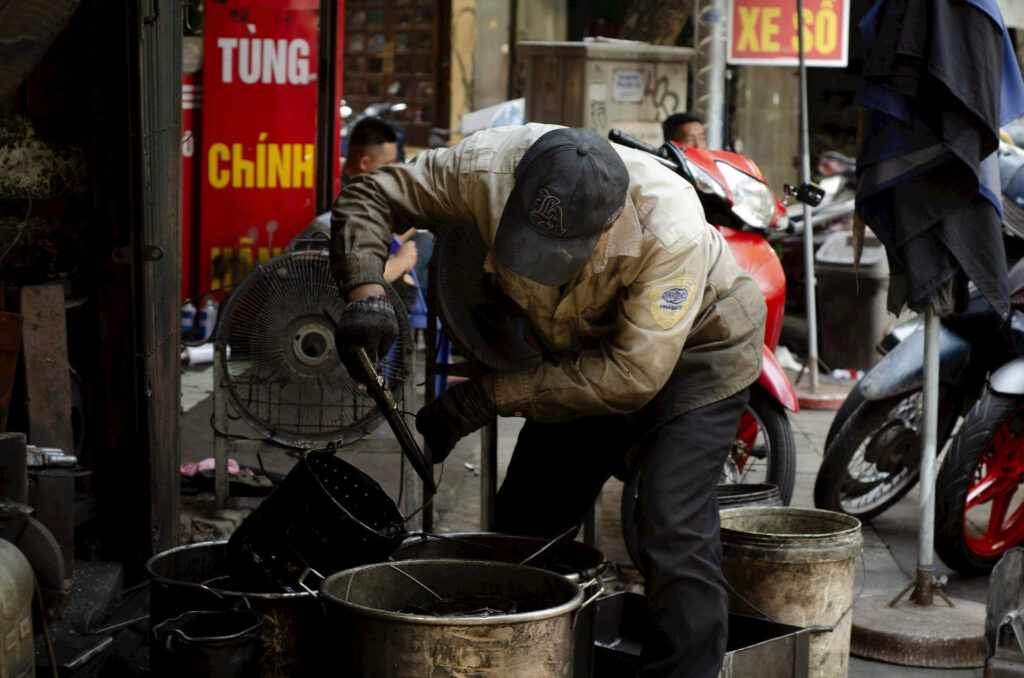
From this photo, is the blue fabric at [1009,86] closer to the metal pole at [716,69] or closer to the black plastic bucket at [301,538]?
the black plastic bucket at [301,538]

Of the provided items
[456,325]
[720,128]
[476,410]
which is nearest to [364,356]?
[476,410]

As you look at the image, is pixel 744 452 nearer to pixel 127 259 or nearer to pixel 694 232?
pixel 694 232

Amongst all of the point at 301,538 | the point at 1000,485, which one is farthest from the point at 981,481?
the point at 301,538

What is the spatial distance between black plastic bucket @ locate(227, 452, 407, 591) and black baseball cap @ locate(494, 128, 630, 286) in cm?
80

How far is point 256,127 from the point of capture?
698 cm

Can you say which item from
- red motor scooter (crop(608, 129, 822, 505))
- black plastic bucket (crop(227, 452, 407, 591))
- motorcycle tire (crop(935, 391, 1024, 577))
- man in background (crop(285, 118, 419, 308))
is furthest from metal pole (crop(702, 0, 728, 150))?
black plastic bucket (crop(227, 452, 407, 591))

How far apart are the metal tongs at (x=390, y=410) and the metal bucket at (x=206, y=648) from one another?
0.58 m

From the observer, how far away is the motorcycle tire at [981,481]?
4.66 metres

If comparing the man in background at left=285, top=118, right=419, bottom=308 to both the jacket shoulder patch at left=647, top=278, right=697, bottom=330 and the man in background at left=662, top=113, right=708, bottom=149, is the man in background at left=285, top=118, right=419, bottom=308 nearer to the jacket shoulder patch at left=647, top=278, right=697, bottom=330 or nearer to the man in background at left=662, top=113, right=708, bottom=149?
the man in background at left=662, top=113, right=708, bottom=149

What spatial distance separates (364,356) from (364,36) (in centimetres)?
1342

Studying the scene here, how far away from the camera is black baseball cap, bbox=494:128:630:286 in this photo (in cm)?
283

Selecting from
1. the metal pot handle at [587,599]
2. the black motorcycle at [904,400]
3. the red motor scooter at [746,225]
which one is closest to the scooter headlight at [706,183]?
the red motor scooter at [746,225]

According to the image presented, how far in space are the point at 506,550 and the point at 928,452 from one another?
5.51 ft

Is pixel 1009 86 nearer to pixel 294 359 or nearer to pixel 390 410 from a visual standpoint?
pixel 390 410
